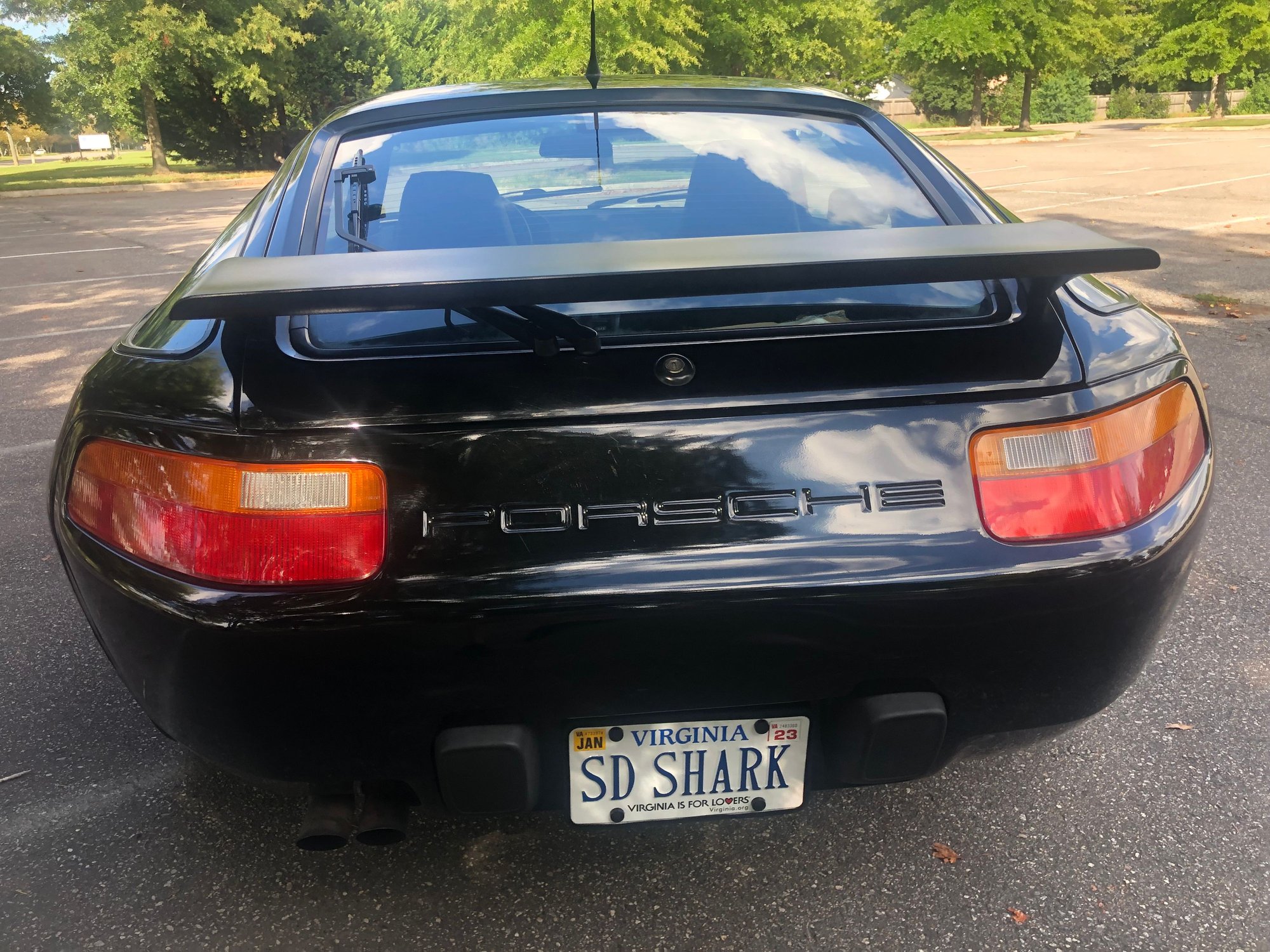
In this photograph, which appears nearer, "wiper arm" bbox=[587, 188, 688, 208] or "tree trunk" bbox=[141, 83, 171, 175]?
"wiper arm" bbox=[587, 188, 688, 208]

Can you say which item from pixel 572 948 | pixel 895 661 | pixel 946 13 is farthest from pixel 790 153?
pixel 946 13

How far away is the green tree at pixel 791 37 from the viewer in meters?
30.0

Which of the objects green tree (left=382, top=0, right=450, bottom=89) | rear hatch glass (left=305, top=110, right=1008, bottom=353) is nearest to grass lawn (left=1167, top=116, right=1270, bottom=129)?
green tree (left=382, top=0, right=450, bottom=89)

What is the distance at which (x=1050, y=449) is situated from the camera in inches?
61.9

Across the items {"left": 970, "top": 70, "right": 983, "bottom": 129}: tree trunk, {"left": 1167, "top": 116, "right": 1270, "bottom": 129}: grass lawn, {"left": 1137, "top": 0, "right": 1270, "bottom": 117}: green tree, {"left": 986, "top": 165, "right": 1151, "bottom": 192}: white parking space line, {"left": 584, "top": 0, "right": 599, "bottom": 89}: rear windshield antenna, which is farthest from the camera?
{"left": 970, "top": 70, "right": 983, "bottom": 129}: tree trunk

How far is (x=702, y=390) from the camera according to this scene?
1.54 m

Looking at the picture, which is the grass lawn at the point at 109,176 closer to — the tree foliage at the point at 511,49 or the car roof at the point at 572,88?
the tree foliage at the point at 511,49

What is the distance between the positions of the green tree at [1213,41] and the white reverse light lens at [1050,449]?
50214 millimetres

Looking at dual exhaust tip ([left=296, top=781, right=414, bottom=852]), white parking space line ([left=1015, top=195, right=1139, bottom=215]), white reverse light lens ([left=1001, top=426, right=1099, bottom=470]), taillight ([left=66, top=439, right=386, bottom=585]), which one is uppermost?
white parking space line ([left=1015, top=195, right=1139, bottom=215])

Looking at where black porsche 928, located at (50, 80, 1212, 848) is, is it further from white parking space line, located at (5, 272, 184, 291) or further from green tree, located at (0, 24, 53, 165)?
green tree, located at (0, 24, 53, 165)

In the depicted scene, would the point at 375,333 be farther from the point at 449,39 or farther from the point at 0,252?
the point at 449,39

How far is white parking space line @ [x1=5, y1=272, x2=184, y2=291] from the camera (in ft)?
31.8

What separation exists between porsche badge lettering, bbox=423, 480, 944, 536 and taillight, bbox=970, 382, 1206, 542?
0.17 metres

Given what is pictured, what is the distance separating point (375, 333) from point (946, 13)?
45117mm
